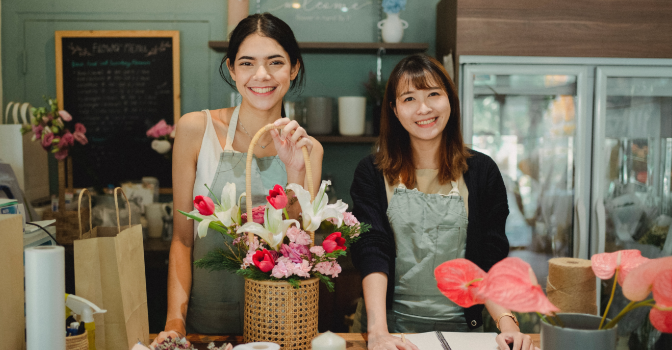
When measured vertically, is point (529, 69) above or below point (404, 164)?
above

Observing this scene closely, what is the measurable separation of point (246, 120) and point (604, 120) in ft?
6.06

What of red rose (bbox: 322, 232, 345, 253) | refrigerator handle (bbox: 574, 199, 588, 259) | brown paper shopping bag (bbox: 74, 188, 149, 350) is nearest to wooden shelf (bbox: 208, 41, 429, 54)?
refrigerator handle (bbox: 574, 199, 588, 259)

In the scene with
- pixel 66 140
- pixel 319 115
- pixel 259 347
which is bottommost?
pixel 259 347

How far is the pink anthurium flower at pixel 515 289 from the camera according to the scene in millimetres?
532

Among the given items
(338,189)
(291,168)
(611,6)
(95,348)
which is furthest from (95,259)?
(611,6)

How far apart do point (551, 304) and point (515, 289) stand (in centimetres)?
4

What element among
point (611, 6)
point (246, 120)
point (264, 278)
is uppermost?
point (611, 6)

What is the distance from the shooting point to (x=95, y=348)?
945 mm

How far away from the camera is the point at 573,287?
1.33 m

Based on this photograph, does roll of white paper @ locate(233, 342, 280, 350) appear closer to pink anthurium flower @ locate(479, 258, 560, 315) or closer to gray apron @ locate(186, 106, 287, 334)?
pink anthurium flower @ locate(479, 258, 560, 315)

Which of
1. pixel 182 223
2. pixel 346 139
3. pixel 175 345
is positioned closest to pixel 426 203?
pixel 182 223

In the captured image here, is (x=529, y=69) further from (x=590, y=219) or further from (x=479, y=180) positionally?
(x=479, y=180)

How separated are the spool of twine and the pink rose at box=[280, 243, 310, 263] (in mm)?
844

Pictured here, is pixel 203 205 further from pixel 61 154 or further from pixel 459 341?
pixel 61 154
